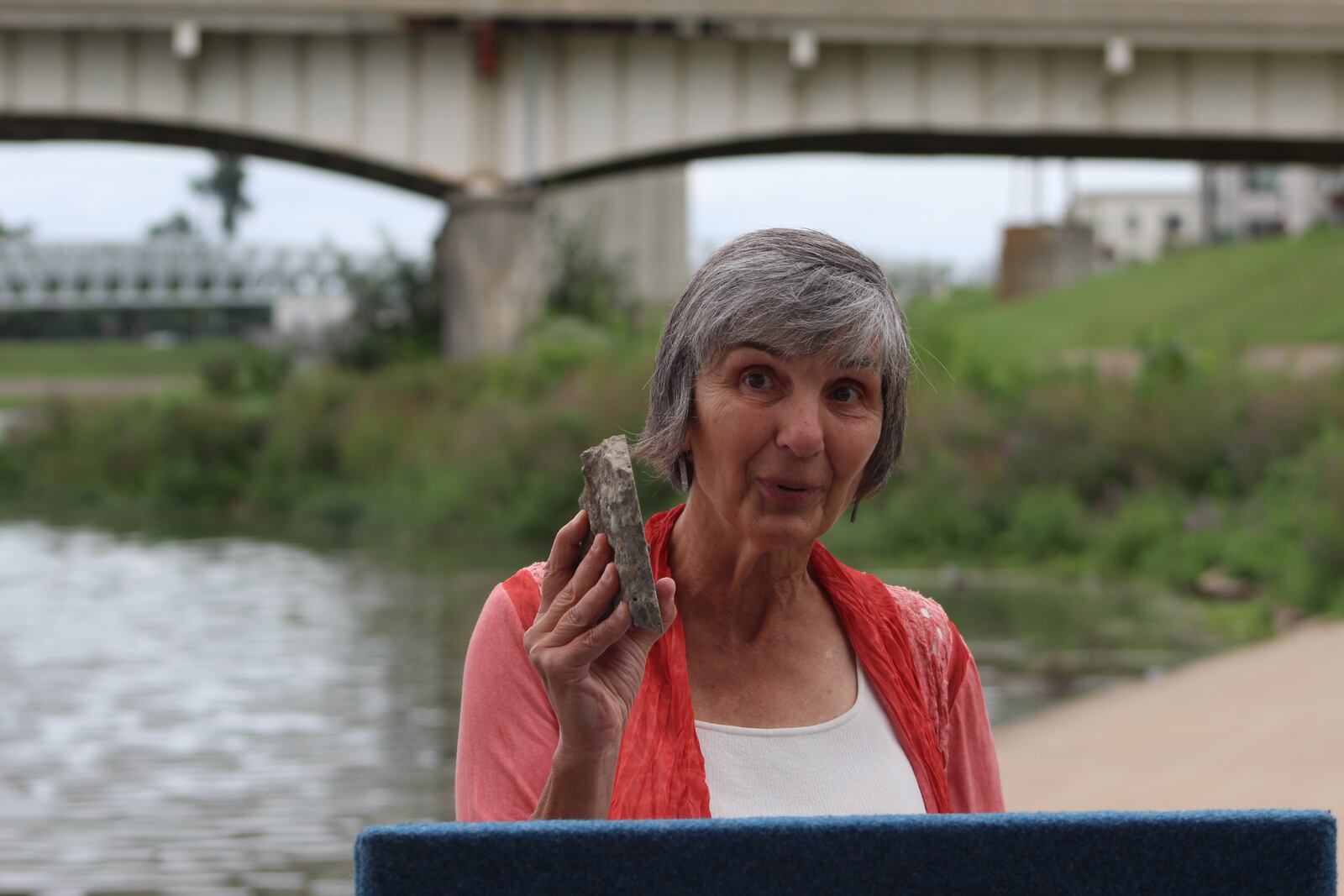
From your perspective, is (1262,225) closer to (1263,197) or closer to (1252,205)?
(1252,205)

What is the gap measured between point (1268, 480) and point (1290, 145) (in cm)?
1234

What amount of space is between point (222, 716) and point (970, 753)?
9.58 meters

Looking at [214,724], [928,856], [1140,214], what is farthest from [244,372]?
[1140,214]

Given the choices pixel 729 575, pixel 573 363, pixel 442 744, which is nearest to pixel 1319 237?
pixel 573 363

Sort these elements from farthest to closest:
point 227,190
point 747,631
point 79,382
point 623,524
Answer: point 227,190 < point 79,382 < point 747,631 < point 623,524

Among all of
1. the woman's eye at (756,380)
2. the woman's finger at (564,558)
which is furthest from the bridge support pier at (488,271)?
the woman's finger at (564,558)

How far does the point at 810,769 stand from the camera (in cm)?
243

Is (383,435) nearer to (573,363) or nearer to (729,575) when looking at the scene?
(573,363)

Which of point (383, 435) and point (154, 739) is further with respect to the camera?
point (383, 435)

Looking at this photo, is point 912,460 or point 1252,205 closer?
point 912,460

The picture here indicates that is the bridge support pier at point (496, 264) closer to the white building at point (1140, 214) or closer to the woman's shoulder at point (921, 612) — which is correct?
the woman's shoulder at point (921, 612)

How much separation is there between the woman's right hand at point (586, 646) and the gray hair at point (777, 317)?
313 millimetres

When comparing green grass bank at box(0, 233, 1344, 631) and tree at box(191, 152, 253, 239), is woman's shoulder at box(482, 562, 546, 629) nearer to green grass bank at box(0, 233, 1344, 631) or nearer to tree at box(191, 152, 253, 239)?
green grass bank at box(0, 233, 1344, 631)

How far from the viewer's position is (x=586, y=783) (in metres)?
2.16
